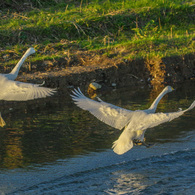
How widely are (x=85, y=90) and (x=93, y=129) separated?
2.73 meters

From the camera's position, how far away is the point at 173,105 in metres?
9.25

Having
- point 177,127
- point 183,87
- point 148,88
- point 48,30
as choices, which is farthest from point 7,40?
point 177,127

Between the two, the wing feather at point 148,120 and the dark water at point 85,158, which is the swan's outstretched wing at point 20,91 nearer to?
the dark water at point 85,158

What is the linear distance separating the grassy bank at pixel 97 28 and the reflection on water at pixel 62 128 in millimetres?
1560

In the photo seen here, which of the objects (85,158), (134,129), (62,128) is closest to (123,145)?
(134,129)

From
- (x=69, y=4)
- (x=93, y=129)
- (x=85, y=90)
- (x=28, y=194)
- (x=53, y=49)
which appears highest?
(x=69, y=4)

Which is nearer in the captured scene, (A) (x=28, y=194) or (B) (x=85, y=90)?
(A) (x=28, y=194)

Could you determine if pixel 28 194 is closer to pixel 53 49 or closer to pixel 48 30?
pixel 53 49

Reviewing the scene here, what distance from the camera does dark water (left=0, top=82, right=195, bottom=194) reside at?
5922mm

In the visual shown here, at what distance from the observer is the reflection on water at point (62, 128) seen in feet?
22.6

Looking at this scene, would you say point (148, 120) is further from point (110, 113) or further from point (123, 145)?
point (110, 113)

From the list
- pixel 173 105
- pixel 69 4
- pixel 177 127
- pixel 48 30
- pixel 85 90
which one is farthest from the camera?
pixel 69 4

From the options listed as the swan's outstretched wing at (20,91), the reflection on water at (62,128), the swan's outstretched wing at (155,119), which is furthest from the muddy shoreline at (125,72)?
the swan's outstretched wing at (155,119)

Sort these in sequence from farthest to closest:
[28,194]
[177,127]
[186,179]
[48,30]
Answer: [48,30], [177,127], [186,179], [28,194]
